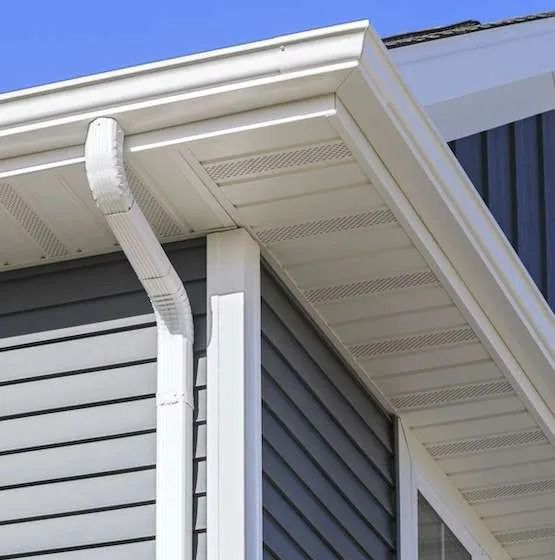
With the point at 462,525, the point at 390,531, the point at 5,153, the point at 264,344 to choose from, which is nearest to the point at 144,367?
the point at 264,344

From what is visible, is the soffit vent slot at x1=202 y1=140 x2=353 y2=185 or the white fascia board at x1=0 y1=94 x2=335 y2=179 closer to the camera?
the white fascia board at x1=0 y1=94 x2=335 y2=179

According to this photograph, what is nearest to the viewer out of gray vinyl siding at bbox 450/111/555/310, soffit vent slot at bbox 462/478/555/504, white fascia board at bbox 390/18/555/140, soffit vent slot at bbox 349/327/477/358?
soffit vent slot at bbox 349/327/477/358

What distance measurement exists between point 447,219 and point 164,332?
3.11ft

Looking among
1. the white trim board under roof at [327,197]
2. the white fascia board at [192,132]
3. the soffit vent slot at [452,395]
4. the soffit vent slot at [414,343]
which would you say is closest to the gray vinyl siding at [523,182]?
the soffit vent slot at [452,395]

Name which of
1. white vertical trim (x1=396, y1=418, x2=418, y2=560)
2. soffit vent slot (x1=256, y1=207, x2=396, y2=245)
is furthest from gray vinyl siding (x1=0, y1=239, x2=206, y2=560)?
white vertical trim (x1=396, y1=418, x2=418, y2=560)

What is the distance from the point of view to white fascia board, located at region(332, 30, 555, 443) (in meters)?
5.25

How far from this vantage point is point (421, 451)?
7.09 m

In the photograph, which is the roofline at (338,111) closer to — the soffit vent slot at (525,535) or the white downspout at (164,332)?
the white downspout at (164,332)

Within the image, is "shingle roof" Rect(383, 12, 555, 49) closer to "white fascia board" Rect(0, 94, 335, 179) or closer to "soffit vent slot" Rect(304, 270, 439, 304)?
"soffit vent slot" Rect(304, 270, 439, 304)

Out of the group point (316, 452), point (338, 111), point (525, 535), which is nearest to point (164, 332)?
point (316, 452)

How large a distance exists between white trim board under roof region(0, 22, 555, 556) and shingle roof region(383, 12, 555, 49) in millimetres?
2201

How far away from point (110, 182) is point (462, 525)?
275cm

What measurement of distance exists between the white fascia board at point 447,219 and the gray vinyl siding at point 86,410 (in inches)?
27.2

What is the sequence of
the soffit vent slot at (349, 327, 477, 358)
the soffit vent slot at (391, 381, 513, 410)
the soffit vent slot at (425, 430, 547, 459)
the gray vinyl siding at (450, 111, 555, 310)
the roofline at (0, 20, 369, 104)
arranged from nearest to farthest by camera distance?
the roofline at (0, 20, 369, 104) < the soffit vent slot at (349, 327, 477, 358) < the soffit vent slot at (391, 381, 513, 410) < the soffit vent slot at (425, 430, 547, 459) < the gray vinyl siding at (450, 111, 555, 310)
